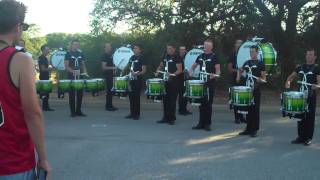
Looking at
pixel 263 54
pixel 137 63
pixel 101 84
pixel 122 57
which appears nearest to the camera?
pixel 263 54

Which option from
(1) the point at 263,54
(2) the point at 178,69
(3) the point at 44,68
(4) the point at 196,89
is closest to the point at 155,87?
(2) the point at 178,69

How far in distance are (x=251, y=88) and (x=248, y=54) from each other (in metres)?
1.52

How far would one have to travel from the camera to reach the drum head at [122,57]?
45.2ft

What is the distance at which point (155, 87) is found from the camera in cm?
1206

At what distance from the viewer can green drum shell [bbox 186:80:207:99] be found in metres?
10.7

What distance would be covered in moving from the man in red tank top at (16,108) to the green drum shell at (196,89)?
7719 mm

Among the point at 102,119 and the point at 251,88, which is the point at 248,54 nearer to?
the point at 251,88

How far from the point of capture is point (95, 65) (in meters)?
19.1

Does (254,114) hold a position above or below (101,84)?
below

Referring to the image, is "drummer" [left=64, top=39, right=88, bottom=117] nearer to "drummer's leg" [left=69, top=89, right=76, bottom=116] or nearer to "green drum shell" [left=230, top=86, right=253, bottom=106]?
"drummer's leg" [left=69, top=89, right=76, bottom=116]

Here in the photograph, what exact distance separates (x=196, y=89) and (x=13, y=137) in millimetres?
7819

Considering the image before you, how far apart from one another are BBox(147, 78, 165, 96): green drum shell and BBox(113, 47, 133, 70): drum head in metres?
1.82

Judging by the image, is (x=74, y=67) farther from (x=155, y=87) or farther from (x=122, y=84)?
(x=155, y=87)

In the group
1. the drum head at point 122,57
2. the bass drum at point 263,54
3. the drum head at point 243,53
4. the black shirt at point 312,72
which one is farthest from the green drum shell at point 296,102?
the drum head at point 122,57
